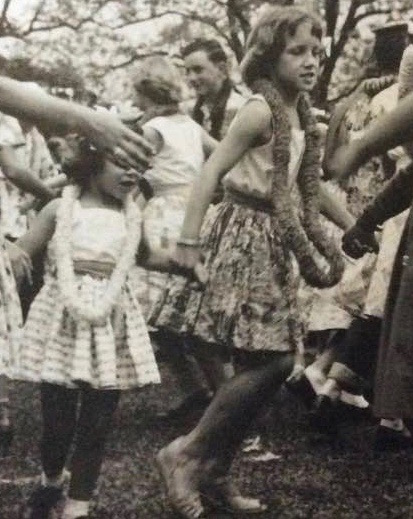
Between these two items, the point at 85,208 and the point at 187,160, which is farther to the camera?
the point at 187,160

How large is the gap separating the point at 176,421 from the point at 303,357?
0.47 m

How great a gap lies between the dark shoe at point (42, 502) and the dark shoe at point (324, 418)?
692mm

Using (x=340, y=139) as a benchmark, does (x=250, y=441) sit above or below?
below

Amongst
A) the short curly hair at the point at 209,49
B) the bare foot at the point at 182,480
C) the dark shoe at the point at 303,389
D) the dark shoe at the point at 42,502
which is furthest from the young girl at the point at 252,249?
the dark shoe at the point at 303,389

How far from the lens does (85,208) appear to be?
204cm

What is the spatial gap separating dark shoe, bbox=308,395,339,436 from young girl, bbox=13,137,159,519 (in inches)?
23.0

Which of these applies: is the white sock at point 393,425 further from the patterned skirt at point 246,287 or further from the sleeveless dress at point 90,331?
the sleeveless dress at point 90,331

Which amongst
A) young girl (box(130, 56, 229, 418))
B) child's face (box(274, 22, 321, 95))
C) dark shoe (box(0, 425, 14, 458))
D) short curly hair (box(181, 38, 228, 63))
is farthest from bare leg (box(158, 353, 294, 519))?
short curly hair (box(181, 38, 228, 63))

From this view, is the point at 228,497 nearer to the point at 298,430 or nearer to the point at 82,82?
the point at 298,430

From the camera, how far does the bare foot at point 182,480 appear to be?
6.57 feet

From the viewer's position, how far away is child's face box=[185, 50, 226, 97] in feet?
7.35

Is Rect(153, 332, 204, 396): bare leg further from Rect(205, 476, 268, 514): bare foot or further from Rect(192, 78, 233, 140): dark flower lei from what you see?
Rect(192, 78, 233, 140): dark flower lei

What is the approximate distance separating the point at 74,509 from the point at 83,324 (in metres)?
0.35

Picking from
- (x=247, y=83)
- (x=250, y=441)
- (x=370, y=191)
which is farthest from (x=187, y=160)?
(x=250, y=441)
